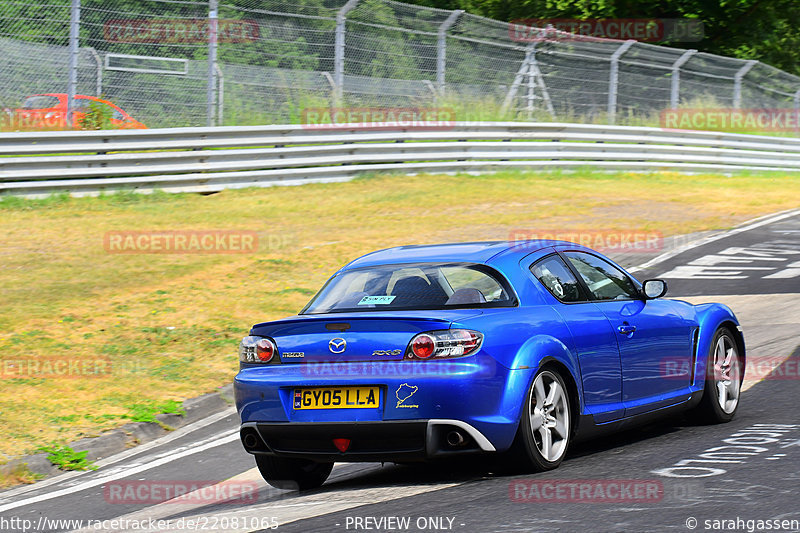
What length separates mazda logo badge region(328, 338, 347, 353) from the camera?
5.71 m

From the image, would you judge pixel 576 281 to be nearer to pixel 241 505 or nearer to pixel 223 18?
pixel 241 505

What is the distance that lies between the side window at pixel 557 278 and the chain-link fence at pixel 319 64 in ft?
41.3

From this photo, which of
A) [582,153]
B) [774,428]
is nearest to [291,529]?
[774,428]

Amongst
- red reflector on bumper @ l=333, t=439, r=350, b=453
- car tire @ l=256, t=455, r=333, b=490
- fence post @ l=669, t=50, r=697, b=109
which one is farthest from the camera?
fence post @ l=669, t=50, r=697, b=109

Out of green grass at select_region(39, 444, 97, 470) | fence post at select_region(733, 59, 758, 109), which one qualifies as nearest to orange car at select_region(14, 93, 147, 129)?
green grass at select_region(39, 444, 97, 470)

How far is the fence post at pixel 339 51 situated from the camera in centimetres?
2073

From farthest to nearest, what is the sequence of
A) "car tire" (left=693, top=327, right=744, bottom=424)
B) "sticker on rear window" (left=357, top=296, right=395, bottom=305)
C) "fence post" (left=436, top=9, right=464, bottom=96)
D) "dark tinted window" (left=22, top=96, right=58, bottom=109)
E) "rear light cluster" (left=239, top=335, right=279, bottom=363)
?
"fence post" (left=436, top=9, right=464, bottom=96) < "dark tinted window" (left=22, top=96, right=58, bottom=109) < "car tire" (left=693, top=327, right=744, bottom=424) < "sticker on rear window" (left=357, top=296, right=395, bottom=305) < "rear light cluster" (left=239, top=335, right=279, bottom=363)

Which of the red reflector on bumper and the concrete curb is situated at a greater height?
the red reflector on bumper

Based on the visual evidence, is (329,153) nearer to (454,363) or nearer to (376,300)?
(376,300)

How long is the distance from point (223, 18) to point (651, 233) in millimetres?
8514

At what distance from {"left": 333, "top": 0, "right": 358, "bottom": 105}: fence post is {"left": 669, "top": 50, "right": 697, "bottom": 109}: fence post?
10.1 m

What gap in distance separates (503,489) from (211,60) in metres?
14.8

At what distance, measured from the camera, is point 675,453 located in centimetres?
634

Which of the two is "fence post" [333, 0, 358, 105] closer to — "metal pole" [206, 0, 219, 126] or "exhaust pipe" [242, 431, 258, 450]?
"metal pole" [206, 0, 219, 126]
